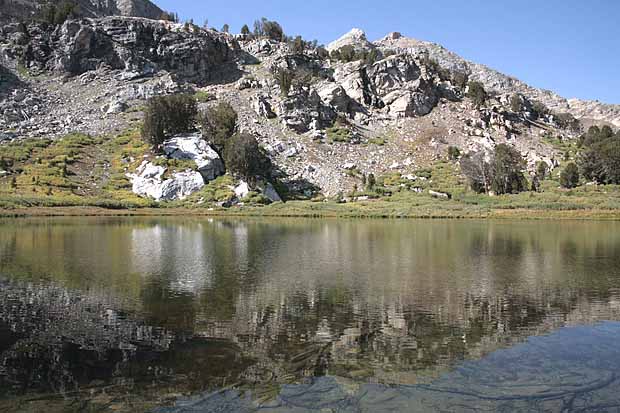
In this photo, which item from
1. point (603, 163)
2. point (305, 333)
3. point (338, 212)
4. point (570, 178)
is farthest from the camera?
point (603, 163)

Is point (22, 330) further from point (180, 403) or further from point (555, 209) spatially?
point (555, 209)

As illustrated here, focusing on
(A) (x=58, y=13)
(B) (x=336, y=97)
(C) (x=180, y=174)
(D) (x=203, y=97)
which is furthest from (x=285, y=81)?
(A) (x=58, y=13)

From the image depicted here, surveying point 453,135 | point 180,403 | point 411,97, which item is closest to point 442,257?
point 180,403

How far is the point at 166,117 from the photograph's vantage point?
347 feet

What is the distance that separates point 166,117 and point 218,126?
11.0 m

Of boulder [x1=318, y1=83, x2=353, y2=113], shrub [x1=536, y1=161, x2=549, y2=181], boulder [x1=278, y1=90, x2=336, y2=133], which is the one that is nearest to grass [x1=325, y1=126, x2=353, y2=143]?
boulder [x1=278, y1=90, x2=336, y2=133]

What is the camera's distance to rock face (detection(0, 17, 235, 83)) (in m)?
139

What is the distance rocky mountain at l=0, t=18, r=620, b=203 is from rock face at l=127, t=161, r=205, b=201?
3553 millimetres

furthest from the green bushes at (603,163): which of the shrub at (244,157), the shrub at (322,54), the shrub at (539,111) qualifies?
the shrub at (322,54)

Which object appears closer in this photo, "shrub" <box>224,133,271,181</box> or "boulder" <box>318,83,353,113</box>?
"shrub" <box>224,133,271,181</box>

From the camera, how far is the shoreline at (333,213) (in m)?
78.4

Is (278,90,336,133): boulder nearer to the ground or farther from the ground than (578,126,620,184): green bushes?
farther from the ground

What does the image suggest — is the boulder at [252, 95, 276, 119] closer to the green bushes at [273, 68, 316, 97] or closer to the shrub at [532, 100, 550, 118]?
the green bushes at [273, 68, 316, 97]

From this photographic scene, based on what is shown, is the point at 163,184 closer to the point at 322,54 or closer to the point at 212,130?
the point at 212,130
